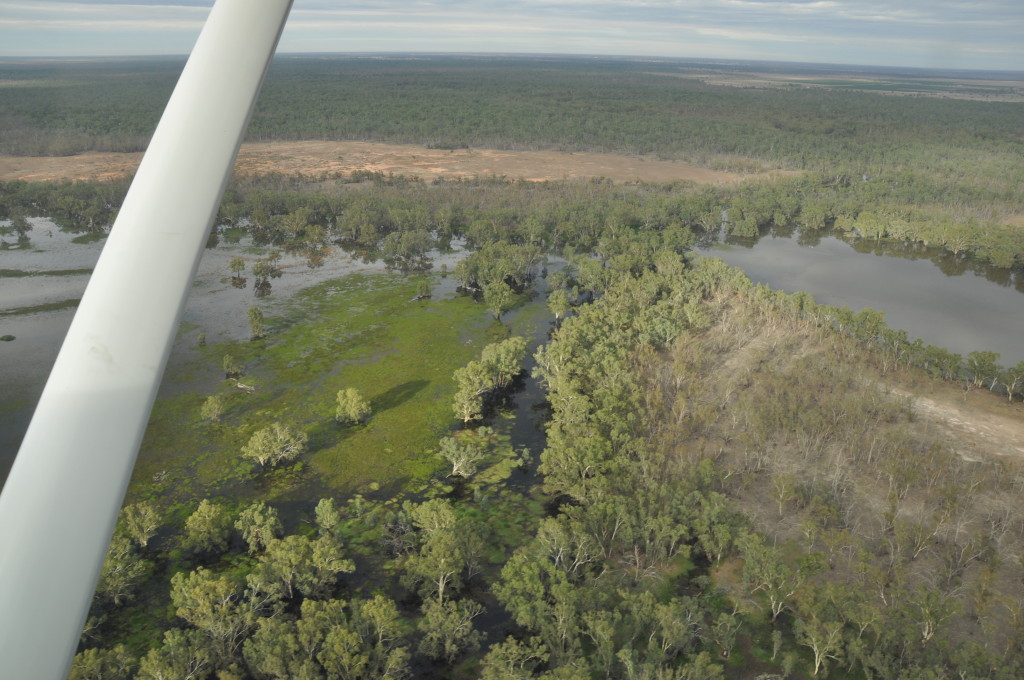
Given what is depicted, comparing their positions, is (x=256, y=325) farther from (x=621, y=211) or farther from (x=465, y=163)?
(x=465, y=163)

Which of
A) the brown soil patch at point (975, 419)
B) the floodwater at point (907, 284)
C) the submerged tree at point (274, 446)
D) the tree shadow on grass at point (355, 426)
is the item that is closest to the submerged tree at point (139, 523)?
the submerged tree at point (274, 446)

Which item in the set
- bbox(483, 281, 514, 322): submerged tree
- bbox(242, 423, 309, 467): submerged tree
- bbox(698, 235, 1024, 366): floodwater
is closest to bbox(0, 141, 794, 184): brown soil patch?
bbox(698, 235, 1024, 366): floodwater

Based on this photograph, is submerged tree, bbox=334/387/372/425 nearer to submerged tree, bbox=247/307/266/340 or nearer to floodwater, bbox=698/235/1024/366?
submerged tree, bbox=247/307/266/340

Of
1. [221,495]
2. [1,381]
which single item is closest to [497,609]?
[221,495]

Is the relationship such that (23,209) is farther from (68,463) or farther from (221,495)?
(221,495)

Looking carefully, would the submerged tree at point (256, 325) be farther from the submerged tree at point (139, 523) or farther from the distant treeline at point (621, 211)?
the distant treeline at point (621, 211)

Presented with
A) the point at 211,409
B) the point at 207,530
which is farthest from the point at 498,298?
the point at 207,530
